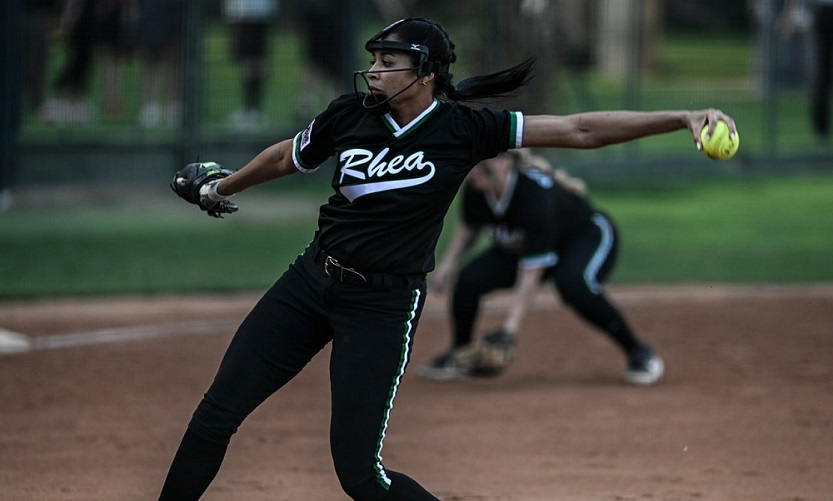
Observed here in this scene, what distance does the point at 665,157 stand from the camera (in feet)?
56.2

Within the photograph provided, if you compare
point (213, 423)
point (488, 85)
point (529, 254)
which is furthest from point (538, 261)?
point (213, 423)

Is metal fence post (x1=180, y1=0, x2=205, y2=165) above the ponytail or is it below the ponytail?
below

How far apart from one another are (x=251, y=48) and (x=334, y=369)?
11823 millimetres

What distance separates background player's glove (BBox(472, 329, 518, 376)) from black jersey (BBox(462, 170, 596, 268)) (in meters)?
0.44

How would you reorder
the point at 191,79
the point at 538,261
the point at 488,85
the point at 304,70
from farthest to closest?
the point at 304,70 → the point at 191,79 → the point at 538,261 → the point at 488,85

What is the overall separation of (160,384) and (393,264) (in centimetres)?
353

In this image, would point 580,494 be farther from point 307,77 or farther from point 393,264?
point 307,77

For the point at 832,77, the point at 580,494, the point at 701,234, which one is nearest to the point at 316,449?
the point at 580,494

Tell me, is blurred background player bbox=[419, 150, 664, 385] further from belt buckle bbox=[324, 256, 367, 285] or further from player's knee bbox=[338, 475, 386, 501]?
player's knee bbox=[338, 475, 386, 501]

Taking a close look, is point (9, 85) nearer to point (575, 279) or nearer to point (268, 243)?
point (268, 243)

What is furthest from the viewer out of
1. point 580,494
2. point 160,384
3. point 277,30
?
point 277,30

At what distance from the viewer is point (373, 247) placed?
Result: 4.13 meters

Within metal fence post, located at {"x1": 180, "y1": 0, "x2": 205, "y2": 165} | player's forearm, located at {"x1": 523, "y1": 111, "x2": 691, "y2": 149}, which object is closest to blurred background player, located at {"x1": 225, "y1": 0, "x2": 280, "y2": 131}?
metal fence post, located at {"x1": 180, "y1": 0, "x2": 205, "y2": 165}

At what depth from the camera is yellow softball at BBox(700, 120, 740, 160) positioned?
3957 mm
